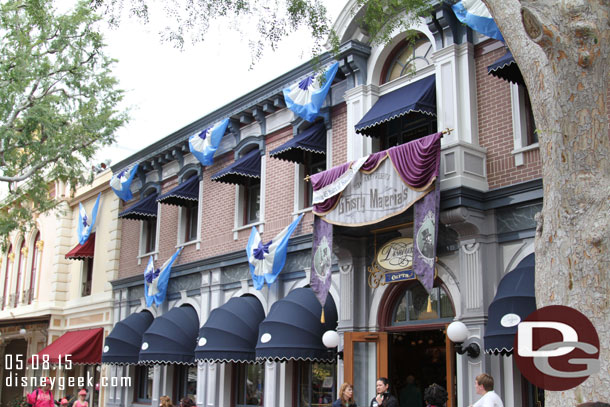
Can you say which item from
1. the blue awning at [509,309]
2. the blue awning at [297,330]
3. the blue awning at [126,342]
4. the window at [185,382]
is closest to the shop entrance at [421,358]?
the blue awning at [297,330]

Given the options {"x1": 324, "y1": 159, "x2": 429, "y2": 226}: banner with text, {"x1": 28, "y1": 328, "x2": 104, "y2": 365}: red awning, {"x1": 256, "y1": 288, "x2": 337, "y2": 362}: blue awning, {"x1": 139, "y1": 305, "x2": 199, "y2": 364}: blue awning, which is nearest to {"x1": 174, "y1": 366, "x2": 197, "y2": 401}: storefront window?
{"x1": 139, "y1": 305, "x2": 199, "y2": 364}: blue awning

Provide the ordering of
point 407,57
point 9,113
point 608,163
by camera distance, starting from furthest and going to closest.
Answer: point 9,113, point 407,57, point 608,163

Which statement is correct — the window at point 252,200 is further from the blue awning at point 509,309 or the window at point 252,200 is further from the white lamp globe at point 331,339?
the blue awning at point 509,309

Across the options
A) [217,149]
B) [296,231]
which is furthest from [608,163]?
[217,149]

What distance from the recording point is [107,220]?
26391 millimetres

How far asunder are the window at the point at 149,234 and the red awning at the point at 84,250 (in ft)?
13.1

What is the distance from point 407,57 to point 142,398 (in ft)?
44.9

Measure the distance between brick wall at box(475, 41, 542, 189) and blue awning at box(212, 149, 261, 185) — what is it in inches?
275

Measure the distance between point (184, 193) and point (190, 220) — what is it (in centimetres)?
128

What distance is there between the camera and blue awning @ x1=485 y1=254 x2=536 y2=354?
36.2 ft

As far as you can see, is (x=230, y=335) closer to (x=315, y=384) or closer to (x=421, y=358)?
(x=315, y=384)

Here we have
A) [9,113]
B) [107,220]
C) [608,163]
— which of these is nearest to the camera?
[608,163]

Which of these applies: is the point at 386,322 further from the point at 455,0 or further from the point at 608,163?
the point at 608,163

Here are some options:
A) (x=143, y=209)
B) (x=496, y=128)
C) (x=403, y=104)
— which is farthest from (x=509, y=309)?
(x=143, y=209)
